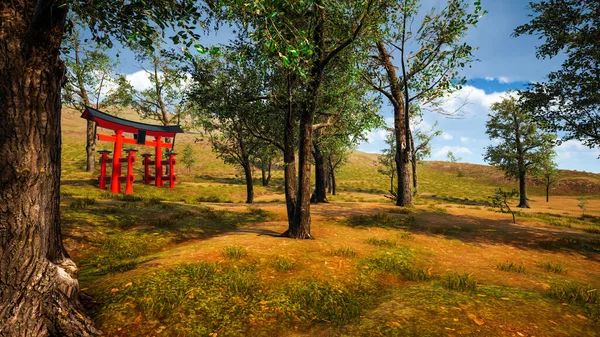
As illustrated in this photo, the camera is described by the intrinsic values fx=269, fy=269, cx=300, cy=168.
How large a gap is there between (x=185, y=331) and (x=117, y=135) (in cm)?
2690

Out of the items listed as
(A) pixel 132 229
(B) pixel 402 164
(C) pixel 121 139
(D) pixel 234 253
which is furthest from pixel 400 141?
(C) pixel 121 139

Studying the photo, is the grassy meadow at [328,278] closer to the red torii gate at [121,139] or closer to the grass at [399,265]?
the grass at [399,265]

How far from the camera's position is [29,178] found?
13.8 ft

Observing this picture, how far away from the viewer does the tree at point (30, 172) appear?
3.92m

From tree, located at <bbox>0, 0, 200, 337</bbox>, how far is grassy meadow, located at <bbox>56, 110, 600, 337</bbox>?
0.72 metres

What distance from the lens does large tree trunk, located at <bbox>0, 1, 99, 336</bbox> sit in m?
3.92

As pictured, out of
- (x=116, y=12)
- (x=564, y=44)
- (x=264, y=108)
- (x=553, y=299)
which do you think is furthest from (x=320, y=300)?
(x=564, y=44)

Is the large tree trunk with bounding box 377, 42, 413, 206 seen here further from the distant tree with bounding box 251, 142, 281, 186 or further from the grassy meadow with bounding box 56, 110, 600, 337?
the distant tree with bounding box 251, 142, 281, 186

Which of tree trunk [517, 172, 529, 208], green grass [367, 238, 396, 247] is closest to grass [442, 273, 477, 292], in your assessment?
green grass [367, 238, 396, 247]

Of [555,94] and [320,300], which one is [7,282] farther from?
[555,94]

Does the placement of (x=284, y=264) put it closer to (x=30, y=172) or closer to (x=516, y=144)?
(x=30, y=172)

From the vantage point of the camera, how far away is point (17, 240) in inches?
158

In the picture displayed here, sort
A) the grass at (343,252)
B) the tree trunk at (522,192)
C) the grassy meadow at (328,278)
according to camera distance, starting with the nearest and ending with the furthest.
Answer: the grassy meadow at (328,278), the grass at (343,252), the tree trunk at (522,192)

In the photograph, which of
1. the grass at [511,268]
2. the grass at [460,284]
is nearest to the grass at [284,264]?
the grass at [460,284]
